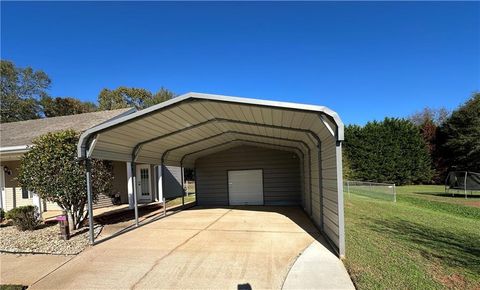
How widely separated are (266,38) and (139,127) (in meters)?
6.21

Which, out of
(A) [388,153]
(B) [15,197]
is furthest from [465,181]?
(B) [15,197]

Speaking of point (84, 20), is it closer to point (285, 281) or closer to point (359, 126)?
point (285, 281)

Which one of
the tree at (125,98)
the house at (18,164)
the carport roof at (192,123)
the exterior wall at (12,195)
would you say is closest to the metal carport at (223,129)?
the carport roof at (192,123)

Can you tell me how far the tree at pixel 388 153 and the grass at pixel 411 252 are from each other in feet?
47.0

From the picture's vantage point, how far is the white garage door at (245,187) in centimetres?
1349

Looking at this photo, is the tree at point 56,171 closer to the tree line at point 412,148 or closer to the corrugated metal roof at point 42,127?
the corrugated metal roof at point 42,127

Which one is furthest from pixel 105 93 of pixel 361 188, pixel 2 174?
pixel 361 188

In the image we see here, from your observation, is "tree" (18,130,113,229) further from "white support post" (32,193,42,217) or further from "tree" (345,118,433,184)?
"tree" (345,118,433,184)

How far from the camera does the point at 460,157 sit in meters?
23.9

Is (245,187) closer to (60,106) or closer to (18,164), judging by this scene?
(18,164)

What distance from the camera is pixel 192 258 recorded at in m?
5.32

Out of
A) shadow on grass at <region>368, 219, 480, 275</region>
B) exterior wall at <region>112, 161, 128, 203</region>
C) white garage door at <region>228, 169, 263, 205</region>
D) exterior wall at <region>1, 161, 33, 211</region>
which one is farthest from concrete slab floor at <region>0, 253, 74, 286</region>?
white garage door at <region>228, 169, 263, 205</region>

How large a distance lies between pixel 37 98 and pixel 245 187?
96.7 feet

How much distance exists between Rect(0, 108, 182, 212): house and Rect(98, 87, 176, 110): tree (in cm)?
2064
